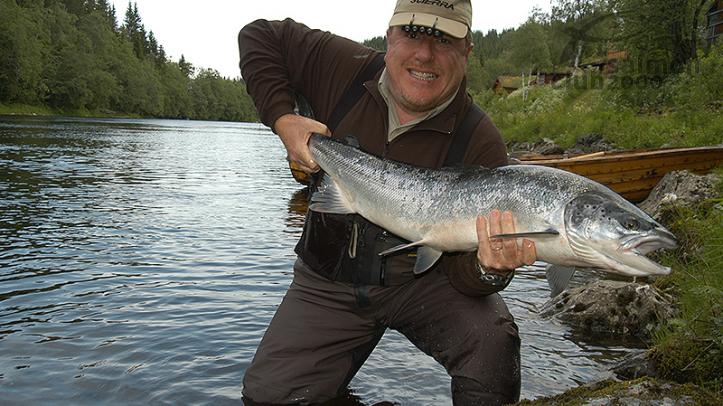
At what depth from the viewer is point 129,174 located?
21.7 m

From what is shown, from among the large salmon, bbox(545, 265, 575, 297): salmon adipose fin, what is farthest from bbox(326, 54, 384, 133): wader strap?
bbox(545, 265, 575, 297): salmon adipose fin

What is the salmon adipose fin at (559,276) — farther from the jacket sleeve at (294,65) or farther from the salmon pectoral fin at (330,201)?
the jacket sleeve at (294,65)

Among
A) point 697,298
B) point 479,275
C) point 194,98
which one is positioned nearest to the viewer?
point 479,275

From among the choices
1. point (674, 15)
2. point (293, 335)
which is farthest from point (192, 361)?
point (674, 15)

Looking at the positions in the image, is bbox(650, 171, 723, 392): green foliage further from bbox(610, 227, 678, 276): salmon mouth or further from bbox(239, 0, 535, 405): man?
bbox(610, 227, 678, 276): salmon mouth

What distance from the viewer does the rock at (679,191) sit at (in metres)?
10.0

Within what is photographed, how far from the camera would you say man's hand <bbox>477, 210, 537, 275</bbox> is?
11.9ft

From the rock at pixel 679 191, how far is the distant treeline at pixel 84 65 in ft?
221

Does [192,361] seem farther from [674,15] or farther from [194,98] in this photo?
[194,98]

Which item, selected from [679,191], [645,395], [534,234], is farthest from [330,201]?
[679,191]

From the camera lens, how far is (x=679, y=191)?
11.1 m

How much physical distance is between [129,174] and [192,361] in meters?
17.0

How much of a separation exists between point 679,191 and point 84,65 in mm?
86295

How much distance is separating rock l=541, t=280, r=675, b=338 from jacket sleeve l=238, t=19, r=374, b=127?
396cm
